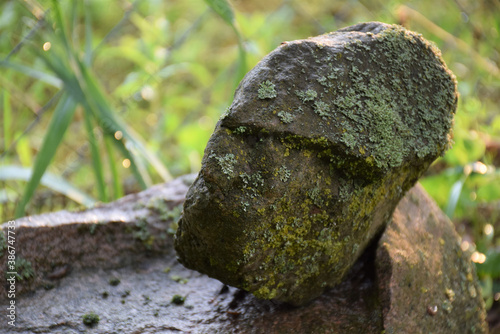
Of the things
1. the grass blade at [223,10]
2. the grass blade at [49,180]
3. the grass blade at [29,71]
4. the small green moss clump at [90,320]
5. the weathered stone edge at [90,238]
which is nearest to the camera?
the small green moss clump at [90,320]

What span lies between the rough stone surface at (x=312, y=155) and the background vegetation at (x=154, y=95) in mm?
655

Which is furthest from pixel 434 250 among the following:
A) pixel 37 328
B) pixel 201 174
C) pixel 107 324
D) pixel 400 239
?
pixel 37 328

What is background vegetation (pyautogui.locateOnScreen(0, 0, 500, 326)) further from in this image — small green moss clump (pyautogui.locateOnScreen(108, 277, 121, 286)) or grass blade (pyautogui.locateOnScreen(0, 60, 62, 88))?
small green moss clump (pyautogui.locateOnScreen(108, 277, 121, 286))

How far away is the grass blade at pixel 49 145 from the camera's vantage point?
158cm

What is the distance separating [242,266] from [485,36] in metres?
2.60

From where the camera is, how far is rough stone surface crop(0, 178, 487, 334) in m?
1.13

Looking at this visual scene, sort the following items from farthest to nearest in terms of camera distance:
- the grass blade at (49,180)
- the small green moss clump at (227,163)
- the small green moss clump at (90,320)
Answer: the grass blade at (49,180) → the small green moss clump at (90,320) → the small green moss clump at (227,163)

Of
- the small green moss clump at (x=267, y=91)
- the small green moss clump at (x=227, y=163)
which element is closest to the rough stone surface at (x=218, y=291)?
the small green moss clump at (x=227, y=163)

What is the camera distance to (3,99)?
220cm

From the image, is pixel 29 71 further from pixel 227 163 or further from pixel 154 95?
pixel 227 163

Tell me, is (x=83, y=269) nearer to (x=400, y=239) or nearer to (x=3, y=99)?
(x=400, y=239)

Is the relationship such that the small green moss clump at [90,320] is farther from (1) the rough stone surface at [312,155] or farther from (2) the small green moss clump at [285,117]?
(2) the small green moss clump at [285,117]

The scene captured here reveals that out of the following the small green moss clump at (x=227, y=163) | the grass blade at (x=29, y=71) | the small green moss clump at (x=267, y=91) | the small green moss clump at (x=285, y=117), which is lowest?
the small green moss clump at (x=227, y=163)

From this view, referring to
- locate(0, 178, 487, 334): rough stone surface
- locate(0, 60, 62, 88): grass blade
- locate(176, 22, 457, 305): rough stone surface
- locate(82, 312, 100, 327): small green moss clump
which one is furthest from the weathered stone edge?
locate(0, 60, 62, 88): grass blade
